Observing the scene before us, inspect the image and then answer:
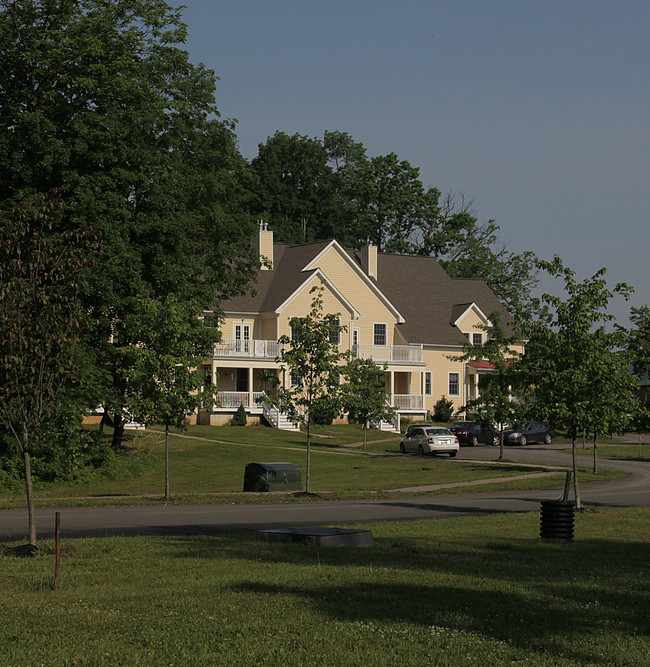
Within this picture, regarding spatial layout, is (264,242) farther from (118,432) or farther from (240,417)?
(118,432)

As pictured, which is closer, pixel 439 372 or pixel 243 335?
pixel 243 335

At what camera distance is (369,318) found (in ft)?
204

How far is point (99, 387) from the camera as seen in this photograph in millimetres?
33219

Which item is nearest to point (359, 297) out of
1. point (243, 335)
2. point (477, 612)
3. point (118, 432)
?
point (243, 335)

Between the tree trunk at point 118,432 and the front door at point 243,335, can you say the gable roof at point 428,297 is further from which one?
the tree trunk at point 118,432

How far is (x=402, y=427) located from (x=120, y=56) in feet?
105

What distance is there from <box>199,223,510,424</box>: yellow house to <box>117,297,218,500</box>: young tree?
24.9 metres

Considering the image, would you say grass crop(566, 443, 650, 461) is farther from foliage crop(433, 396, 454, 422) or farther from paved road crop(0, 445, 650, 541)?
paved road crop(0, 445, 650, 541)

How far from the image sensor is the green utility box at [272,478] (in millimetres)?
28906

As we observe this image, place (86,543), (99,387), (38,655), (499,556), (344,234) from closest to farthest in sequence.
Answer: (38,655), (499,556), (86,543), (99,387), (344,234)

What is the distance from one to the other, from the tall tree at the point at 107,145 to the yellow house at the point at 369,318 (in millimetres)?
17018

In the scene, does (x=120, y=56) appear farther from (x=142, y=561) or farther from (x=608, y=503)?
(x=142, y=561)

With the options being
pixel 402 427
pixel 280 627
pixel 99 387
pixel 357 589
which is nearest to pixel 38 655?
pixel 280 627

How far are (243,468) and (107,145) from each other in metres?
13.2
